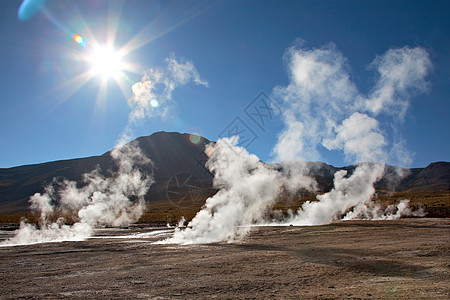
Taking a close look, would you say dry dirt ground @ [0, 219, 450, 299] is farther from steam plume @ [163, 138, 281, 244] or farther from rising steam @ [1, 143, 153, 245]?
rising steam @ [1, 143, 153, 245]

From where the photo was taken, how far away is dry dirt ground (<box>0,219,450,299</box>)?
10.6 m

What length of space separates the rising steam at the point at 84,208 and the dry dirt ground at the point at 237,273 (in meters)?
16.6

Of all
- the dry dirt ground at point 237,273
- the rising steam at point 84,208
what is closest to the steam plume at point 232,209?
the dry dirt ground at point 237,273

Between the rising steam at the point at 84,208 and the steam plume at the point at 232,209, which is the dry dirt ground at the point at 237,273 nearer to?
the steam plume at the point at 232,209

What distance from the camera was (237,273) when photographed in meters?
13.9

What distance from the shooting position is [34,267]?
16734 millimetres

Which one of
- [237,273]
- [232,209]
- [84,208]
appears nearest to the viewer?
[237,273]

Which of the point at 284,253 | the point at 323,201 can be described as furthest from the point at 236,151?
the point at 284,253

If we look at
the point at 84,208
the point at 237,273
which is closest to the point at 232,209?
the point at 237,273

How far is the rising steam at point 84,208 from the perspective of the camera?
37.0m

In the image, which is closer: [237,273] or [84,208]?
[237,273]

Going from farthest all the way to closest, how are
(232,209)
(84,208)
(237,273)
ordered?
(84,208)
(232,209)
(237,273)

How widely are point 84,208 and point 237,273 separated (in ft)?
249

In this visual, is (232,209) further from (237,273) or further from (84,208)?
(84,208)
